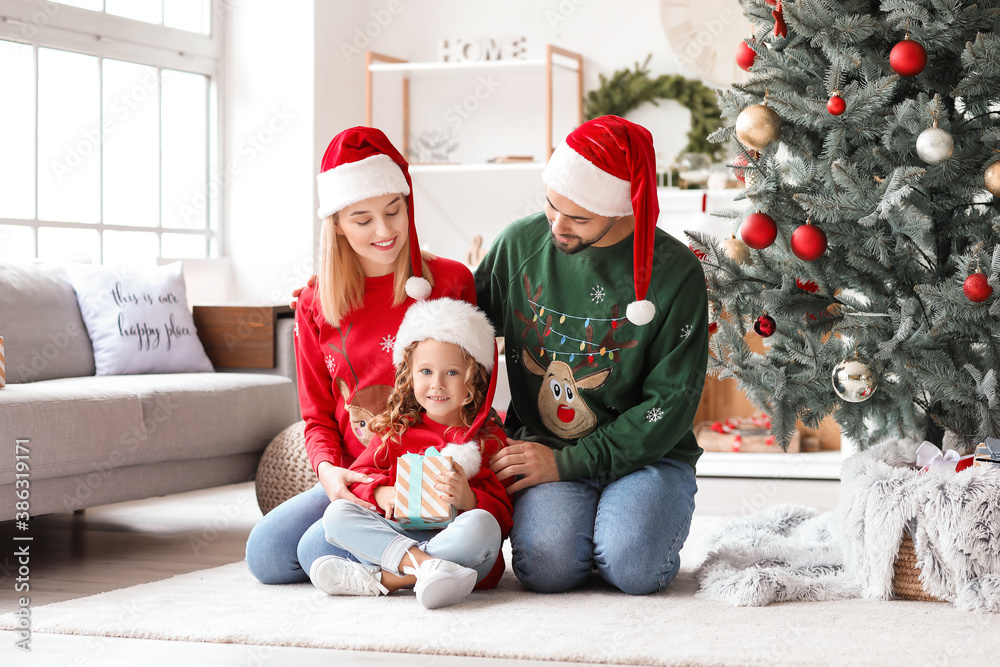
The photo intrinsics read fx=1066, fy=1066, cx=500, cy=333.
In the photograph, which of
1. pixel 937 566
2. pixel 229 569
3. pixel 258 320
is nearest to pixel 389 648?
pixel 229 569

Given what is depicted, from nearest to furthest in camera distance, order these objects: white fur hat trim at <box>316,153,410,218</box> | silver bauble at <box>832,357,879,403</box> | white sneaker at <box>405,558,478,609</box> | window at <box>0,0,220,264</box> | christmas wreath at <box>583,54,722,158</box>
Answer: white sneaker at <box>405,558,478,609</box>
white fur hat trim at <box>316,153,410,218</box>
silver bauble at <box>832,357,879,403</box>
window at <box>0,0,220,264</box>
christmas wreath at <box>583,54,722,158</box>

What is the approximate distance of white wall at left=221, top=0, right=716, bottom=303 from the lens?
411 cm

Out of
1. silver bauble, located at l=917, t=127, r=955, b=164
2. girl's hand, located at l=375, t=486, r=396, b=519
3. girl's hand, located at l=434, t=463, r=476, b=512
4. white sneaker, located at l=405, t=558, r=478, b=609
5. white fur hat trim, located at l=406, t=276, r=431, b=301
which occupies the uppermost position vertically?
silver bauble, located at l=917, t=127, r=955, b=164

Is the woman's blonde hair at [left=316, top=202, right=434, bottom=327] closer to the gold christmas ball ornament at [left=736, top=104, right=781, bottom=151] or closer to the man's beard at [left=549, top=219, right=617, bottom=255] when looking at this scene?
the man's beard at [left=549, top=219, right=617, bottom=255]

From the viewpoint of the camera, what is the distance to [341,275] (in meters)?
1.90

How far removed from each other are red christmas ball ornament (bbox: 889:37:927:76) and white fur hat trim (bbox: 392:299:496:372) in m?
0.87

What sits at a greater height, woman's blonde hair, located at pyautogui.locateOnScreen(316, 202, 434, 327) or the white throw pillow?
woman's blonde hair, located at pyautogui.locateOnScreen(316, 202, 434, 327)

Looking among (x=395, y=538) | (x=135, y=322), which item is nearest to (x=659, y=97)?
(x=135, y=322)

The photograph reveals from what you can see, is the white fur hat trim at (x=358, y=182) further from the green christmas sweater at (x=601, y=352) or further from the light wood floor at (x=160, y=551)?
the light wood floor at (x=160, y=551)

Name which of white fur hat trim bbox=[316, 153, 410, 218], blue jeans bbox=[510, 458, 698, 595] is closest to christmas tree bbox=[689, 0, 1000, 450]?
blue jeans bbox=[510, 458, 698, 595]

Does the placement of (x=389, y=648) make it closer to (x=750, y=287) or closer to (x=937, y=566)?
(x=937, y=566)

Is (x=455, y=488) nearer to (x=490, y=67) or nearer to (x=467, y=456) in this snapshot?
(x=467, y=456)

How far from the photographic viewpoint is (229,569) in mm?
2080

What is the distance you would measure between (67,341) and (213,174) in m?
1.61
